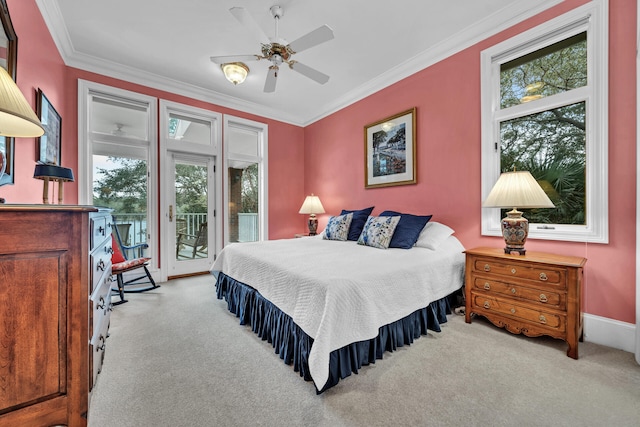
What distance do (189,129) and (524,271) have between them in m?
4.65

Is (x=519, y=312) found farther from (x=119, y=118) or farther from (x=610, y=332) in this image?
(x=119, y=118)

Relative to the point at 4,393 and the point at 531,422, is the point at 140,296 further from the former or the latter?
the point at 531,422

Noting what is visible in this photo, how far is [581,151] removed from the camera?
222cm

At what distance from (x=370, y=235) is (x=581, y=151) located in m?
1.93

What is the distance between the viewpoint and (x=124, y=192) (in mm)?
3652

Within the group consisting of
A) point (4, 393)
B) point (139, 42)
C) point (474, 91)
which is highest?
point (139, 42)

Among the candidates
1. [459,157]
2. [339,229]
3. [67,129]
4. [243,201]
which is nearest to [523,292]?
[459,157]

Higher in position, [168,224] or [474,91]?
[474,91]

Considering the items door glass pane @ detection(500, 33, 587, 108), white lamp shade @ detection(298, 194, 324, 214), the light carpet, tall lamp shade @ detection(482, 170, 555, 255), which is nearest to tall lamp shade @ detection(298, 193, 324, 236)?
white lamp shade @ detection(298, 194, 324, 214)

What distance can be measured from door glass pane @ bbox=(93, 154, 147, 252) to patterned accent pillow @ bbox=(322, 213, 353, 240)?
2630 millimetres

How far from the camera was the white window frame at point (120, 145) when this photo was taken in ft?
10.7

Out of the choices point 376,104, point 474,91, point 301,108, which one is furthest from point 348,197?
point 474,91

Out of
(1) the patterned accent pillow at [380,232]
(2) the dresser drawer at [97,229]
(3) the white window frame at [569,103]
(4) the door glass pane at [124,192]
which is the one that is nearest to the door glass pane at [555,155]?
(3) the white window frame at [569,103]

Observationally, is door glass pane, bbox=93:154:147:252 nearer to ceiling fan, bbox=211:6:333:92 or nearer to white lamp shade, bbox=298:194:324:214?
ceiling fan, bbox=211:6:333:92
